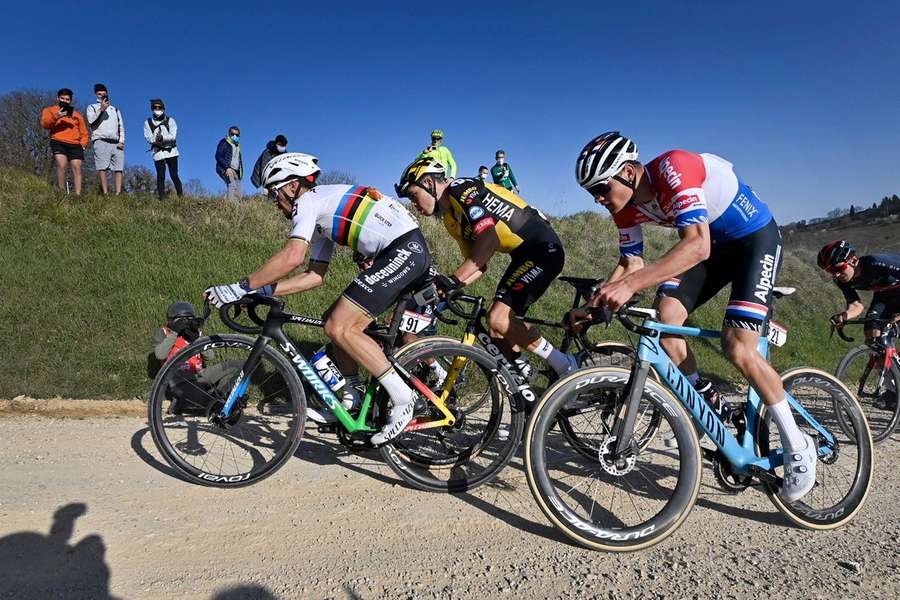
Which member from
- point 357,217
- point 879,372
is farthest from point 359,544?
point 879,372

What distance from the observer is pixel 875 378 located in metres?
5.09

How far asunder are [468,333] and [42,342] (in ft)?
16.4

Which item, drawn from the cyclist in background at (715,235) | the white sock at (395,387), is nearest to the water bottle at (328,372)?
the white sock at (395,387)

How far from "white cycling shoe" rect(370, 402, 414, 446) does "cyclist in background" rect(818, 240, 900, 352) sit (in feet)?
14.9

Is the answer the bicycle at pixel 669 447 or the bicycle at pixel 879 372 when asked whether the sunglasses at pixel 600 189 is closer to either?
the bicycle at pixel 669 447

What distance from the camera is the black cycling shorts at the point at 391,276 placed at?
3.47 m

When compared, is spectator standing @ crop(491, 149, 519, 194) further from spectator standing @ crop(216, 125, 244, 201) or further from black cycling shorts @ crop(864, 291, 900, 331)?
black cycling shorts @ crop(864, 291, 900, 331)

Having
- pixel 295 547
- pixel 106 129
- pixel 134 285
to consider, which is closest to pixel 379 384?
pixel 295 547

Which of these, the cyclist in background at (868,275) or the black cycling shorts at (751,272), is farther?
the cyclist in background at (868,275)

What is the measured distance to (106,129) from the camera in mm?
9805

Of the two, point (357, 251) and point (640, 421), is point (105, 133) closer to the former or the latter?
point (357, 251)

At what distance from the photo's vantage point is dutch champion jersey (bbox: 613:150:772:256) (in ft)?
9.26

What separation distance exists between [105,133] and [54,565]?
32.0 feet

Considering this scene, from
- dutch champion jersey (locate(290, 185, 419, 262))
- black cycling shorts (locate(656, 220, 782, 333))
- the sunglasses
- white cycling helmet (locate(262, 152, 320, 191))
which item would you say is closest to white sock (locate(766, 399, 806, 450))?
black cycling shorts (locate(656, 220, 782, 333))
